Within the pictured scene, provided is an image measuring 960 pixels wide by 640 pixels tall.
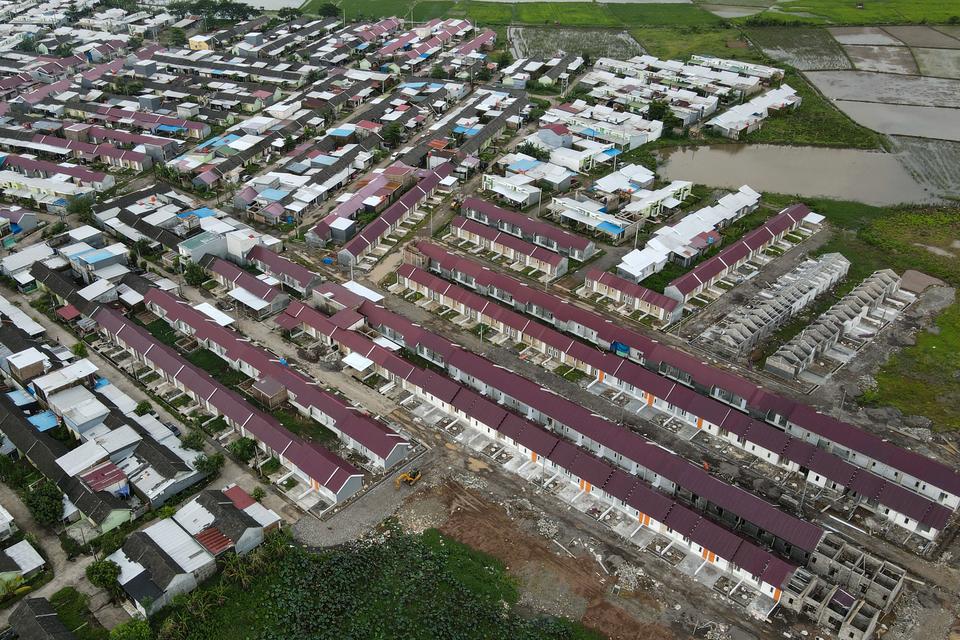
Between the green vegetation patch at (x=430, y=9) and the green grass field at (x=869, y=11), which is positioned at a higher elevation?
the green vegetation patch at (x=430, y=9)

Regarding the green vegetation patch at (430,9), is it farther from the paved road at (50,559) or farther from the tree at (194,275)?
the paved road at (50,559)

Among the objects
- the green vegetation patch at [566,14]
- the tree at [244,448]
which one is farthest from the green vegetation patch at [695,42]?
the tree at [244,448]

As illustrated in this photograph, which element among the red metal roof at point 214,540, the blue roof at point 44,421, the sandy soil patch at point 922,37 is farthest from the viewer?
the sandy soil patch at point 922,37

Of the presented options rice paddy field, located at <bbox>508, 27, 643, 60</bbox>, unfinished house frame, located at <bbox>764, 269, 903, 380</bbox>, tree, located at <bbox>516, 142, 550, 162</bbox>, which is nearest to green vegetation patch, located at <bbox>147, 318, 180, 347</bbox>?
unfinished house frame, located at <bbox>764, 269, 903, 380</bbox>

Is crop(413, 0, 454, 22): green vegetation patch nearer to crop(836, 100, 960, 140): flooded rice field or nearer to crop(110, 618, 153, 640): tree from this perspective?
crop(836, 100, 960, 140): flooded rice field

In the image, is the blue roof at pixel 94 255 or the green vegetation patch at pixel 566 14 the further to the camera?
the green vegetation patch at pixel 566 14

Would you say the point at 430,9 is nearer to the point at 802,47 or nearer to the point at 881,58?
the point at 802,47

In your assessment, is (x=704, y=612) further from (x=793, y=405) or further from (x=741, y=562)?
(x=793, y=405)
